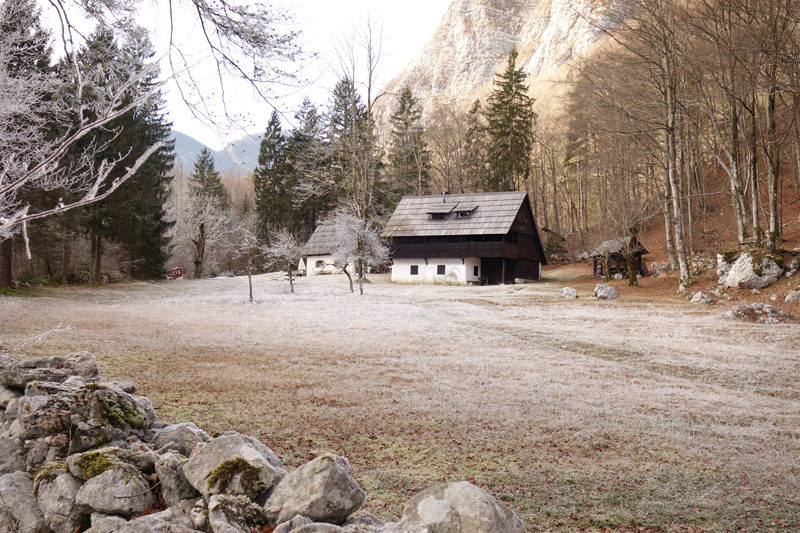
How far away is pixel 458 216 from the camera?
40.3m

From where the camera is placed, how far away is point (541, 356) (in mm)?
12242

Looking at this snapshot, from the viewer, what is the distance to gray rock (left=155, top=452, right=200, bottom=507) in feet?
11.0

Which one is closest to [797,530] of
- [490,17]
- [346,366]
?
[346,366]

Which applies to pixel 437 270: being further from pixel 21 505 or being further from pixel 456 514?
pixel 456 514

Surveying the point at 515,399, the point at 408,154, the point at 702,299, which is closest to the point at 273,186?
the point at 408,154

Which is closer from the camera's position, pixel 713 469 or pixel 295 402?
pixel 713 469

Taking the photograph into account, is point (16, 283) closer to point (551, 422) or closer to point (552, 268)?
point (551, 422)

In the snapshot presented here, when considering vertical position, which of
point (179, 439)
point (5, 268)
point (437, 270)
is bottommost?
point (179, 439)

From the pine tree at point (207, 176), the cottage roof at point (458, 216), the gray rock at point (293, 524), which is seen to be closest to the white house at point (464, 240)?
the cottage roof at point (458, 216)

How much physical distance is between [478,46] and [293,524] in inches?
6276

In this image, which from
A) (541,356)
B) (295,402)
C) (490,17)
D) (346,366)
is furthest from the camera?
(490,17)

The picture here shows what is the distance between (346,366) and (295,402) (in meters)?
3.08

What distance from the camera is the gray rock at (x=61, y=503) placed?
3.25 meters

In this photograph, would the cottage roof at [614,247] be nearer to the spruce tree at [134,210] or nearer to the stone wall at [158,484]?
the spruce tree at [134,210]
